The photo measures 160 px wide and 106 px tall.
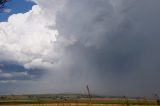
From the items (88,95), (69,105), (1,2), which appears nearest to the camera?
(88,95)

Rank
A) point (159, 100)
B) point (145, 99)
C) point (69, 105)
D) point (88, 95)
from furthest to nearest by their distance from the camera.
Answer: point (69, 105), point (159, 100), point (145, 99), point (88, 95)

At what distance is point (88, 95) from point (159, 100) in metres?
4.84

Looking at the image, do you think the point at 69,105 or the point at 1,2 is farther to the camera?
the point at 1,2

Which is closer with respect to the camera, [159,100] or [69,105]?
[159,100]

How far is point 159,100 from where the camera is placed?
49.4ft

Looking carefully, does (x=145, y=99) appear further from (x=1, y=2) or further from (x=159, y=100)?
(x=1, y=2)

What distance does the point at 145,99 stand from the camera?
42.2ft

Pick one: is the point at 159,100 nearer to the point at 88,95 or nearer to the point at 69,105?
the point at 88,95

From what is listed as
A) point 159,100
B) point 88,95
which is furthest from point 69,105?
point 88,95


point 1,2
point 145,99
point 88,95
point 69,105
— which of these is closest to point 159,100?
point 145,99

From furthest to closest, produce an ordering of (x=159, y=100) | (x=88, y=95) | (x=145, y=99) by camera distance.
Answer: (x=159, y=100)
(x=145, y=99)
(x=88, y=95)

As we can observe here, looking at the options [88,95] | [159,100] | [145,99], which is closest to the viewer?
[88,95]

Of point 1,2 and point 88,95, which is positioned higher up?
point 1,2

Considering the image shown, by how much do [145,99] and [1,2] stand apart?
13.4 m
